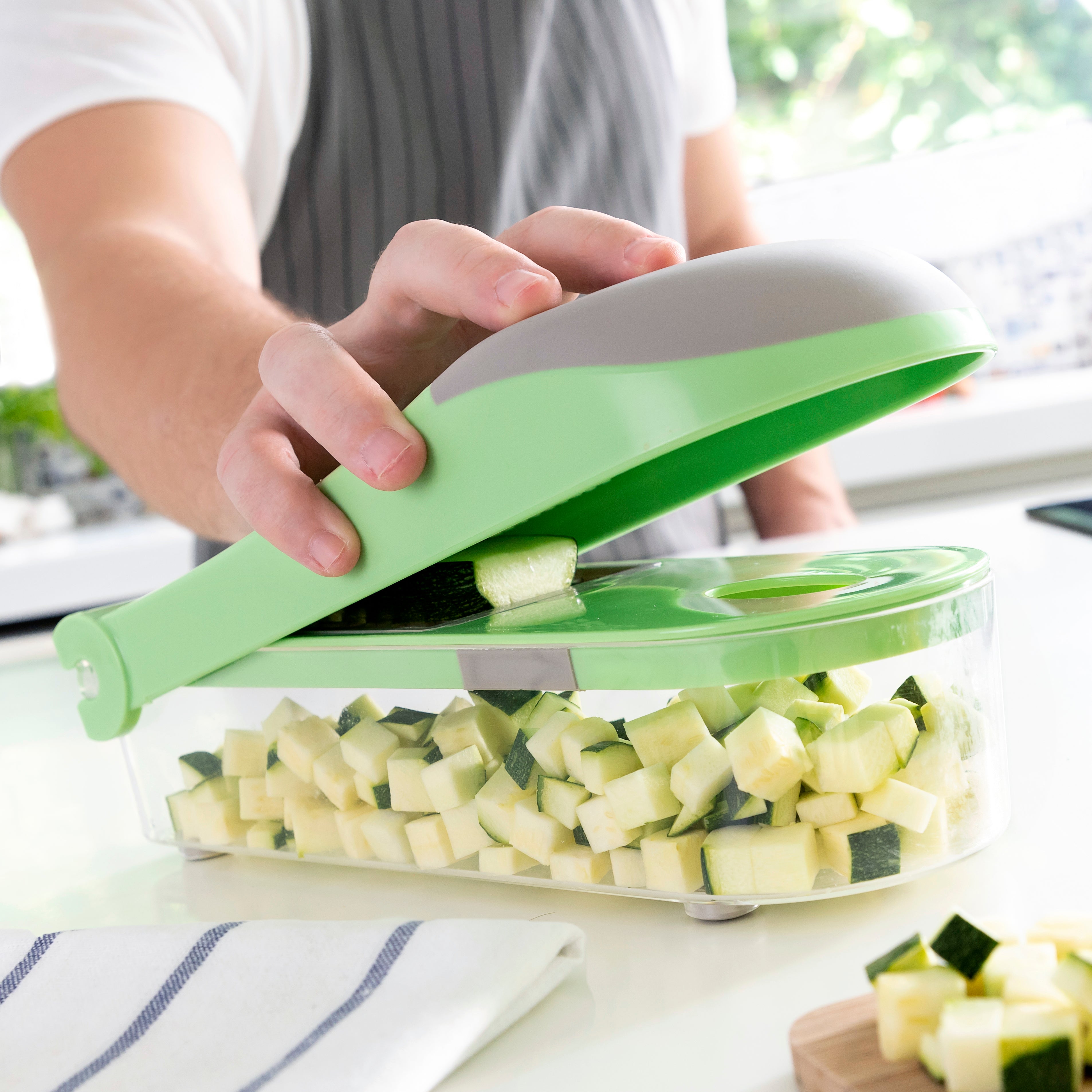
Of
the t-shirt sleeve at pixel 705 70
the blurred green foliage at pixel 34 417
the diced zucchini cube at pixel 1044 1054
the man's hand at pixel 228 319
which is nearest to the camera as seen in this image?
the diced zucchini cube at pixel 1044 1054

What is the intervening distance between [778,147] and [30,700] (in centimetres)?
231

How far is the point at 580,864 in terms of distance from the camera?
43 centimetres

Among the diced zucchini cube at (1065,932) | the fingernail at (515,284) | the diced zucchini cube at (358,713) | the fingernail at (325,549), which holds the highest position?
the fingernail at (515,284)

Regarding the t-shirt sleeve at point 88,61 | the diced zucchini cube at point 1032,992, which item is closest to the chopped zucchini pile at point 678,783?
the diced zucchini cube at point 1032,992

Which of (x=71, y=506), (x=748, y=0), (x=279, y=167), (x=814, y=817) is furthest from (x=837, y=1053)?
(x=748, y=0)

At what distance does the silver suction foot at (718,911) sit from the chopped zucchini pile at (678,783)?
11mm

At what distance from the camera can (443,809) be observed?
1.53ft

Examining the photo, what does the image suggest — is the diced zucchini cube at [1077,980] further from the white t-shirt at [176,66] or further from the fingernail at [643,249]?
the white t-shirt at [176,66]

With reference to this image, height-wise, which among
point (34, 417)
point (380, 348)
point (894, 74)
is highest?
point (894, 74)

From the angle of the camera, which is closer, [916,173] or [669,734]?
[669,734]

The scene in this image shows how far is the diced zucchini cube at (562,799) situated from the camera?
16.8 inches

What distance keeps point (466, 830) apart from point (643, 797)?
0.09 metres

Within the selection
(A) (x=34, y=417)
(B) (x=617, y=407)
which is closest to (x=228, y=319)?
(B) (x=617, y=407)

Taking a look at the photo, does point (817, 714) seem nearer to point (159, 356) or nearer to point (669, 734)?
point (669, 734)
